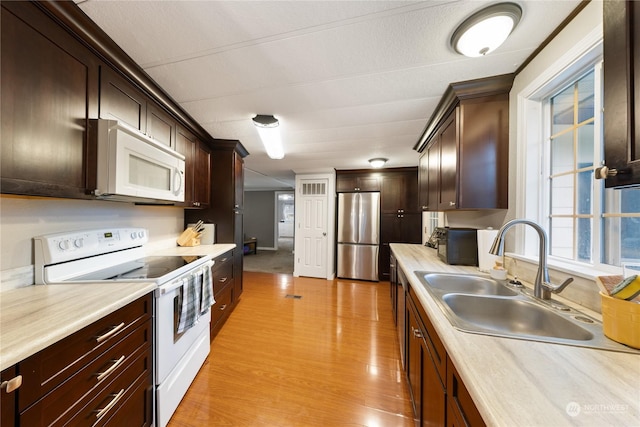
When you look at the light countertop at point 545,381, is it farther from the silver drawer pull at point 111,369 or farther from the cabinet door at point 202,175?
the cabinet door at point 202,175

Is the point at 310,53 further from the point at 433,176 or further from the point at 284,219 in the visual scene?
the point at 284,219

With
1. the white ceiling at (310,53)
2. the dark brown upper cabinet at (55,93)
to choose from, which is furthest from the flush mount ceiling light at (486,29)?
the dark brown upper cabinet at (55,93)

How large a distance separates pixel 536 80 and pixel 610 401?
1572 mm

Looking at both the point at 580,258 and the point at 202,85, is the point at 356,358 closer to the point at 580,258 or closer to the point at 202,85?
the point at 580,258

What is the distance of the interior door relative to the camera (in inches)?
171

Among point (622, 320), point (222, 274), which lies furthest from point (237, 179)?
point (622, 320)

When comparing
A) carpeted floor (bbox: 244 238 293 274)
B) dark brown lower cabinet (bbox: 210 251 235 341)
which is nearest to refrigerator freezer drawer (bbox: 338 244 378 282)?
carpeted floor (bbox: 244 238 293 274)

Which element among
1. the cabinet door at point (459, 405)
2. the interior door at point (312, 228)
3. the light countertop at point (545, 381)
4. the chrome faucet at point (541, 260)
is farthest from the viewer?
the interior door at point (312, 228)

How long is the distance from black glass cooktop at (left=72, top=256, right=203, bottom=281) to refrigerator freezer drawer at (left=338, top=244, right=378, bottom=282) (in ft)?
9.50

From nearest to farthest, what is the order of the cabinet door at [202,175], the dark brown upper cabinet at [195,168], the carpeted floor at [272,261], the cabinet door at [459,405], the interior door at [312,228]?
the cabinet door at [459,405] < the dark brown upper cabinet at [195,168] < the cabinet door at [202,175] < the interior door at [312,228] < the carpeted floor at [272,261]

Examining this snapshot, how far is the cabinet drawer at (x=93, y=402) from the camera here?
71 cm

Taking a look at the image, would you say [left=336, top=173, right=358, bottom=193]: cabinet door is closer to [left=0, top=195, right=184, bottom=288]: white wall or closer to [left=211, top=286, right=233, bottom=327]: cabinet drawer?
[left=211, top=286, right=233, bottom=327]: cabinet drawer

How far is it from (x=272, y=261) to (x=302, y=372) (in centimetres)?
422

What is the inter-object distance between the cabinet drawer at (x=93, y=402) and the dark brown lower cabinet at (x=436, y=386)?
4.48 ft
